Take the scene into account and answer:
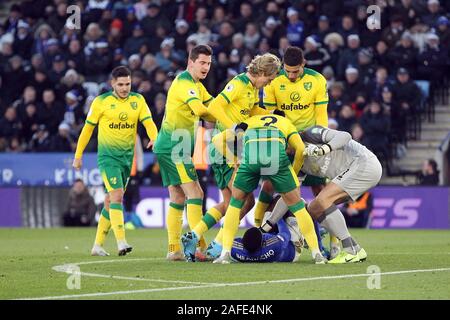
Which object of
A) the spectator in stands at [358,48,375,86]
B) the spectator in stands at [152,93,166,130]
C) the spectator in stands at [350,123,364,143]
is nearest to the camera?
the spectator in stands at [350,123,364,143]

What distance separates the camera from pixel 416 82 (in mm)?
26531

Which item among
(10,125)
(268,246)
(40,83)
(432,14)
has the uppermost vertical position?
(432,14)

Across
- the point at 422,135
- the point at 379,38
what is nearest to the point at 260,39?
the point at 379,38

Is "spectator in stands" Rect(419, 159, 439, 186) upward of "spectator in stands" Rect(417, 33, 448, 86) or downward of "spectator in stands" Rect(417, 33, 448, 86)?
downward

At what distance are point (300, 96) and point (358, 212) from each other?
9.30 m

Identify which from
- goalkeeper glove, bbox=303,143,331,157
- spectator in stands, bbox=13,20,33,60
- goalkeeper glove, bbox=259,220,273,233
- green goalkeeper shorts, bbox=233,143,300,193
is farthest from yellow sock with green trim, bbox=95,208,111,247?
spectator in stands, bbox=13,20,33,60

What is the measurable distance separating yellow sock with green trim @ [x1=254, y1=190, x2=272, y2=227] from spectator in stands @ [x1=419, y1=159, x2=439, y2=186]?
10.0m

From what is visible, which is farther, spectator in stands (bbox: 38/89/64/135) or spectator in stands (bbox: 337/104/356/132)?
spectator in stands (bbox: 38/89/64/135)

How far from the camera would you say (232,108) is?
14.2m

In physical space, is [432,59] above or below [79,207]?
above

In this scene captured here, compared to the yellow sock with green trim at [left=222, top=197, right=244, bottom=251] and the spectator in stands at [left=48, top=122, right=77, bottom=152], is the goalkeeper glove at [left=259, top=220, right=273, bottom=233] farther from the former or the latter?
the spectator in stands at [left=48, top=122, right=77, bottom=152]

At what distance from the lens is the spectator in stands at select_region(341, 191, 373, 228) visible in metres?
23.7

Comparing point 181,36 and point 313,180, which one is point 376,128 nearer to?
point 181,36

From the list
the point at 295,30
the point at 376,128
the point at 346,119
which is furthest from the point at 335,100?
the point at 295,30
